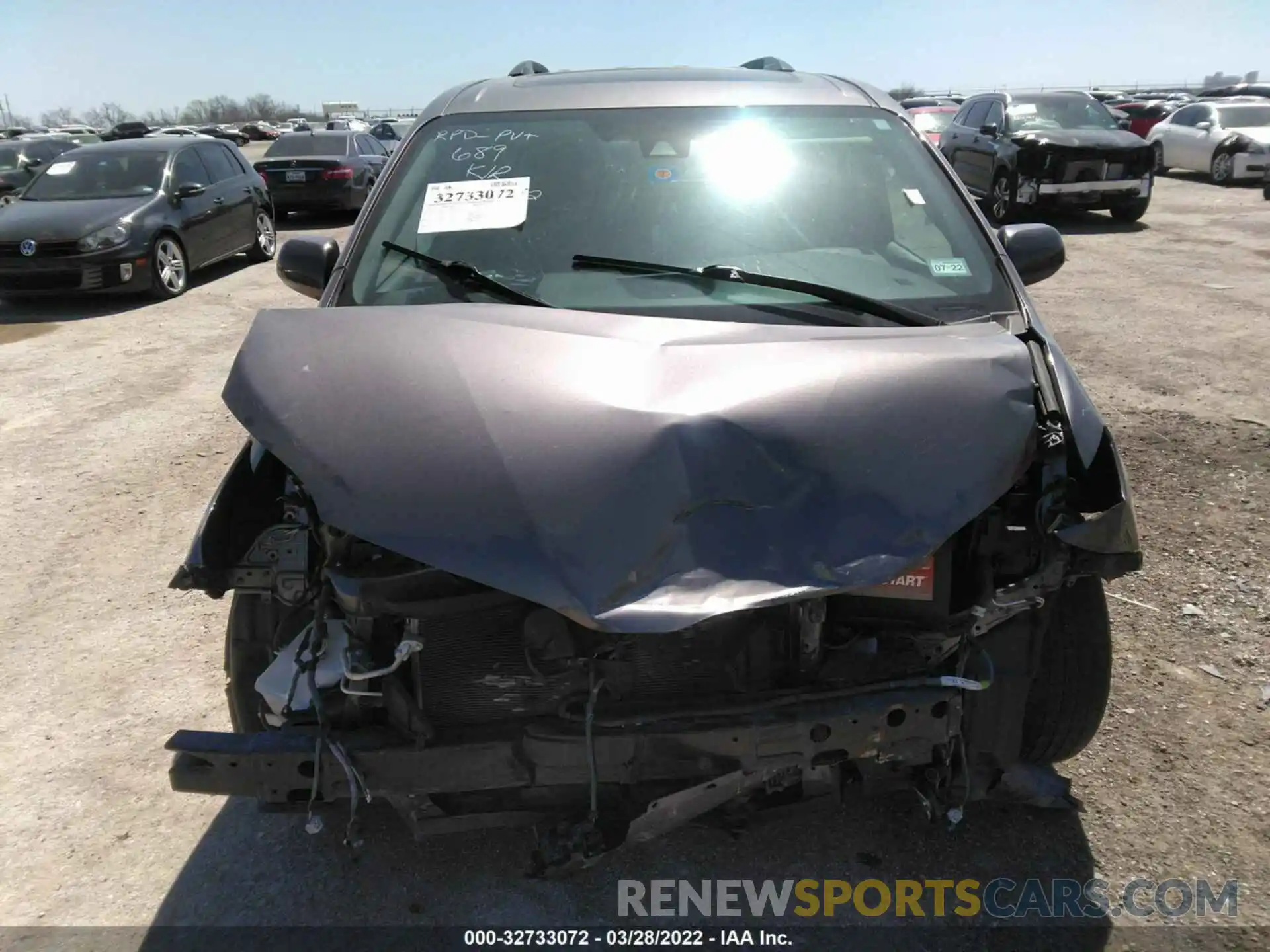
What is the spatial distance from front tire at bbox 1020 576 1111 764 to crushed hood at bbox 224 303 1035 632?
0.77m

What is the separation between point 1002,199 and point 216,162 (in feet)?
34.4

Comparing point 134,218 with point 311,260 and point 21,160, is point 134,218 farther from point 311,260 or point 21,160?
point 21,160

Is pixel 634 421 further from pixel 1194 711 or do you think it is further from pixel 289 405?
pixel 1194 711

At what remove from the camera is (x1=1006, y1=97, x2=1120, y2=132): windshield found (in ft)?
44.5

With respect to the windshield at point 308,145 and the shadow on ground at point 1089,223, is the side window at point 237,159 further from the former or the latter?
the shadow on ground at point 1089,223

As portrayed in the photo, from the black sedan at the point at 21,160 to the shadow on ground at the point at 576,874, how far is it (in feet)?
56.2

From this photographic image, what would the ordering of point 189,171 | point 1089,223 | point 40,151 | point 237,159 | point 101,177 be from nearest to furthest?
1. point 101,177
2. point 189,171
3. point 237,159
4. point 1089,223
5. point 40,151

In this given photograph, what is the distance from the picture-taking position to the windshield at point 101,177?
10.2 m

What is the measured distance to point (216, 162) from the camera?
37.5 feet

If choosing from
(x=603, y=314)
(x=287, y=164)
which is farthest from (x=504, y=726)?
(x=287, y=164)

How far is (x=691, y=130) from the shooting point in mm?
3186

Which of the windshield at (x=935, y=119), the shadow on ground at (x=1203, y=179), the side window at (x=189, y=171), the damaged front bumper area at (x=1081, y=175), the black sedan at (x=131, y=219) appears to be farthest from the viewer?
the windshield at (x=935, y=119)

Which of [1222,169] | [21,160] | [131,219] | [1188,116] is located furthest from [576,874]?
[1188,116]

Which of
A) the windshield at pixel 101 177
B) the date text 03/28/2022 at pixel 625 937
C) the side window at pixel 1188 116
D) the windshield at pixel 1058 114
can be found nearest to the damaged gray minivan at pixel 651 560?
the date text 03/28/2022 at pixel 625 937
